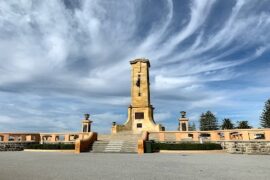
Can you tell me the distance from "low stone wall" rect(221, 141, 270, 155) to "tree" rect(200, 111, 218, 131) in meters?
53.3

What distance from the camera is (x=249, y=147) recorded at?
1877cm

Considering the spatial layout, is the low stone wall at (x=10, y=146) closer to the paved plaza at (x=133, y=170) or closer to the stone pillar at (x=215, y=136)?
the paved plaza at (x=133, y=170)

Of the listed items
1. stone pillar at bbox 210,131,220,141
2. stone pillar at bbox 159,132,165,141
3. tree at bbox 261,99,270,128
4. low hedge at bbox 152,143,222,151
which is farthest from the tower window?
tree at bbox 261,99,270,128

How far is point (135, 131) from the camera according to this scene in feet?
104

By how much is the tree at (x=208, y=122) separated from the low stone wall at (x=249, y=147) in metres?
53.3

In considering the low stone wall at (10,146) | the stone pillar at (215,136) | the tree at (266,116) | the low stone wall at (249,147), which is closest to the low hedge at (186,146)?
the low stone wall at (249,147)

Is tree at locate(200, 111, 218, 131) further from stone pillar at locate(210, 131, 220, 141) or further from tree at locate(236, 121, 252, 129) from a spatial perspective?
stone pillar at locate(210, 131, 220, 141)

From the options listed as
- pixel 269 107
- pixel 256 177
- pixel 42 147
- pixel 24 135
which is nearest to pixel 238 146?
pixel 256 177

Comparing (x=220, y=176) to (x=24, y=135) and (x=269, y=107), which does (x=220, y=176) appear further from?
(x=269, y=107)

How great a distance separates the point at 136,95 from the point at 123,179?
84.7 ft

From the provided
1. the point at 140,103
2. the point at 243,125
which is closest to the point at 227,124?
the point at 243,125

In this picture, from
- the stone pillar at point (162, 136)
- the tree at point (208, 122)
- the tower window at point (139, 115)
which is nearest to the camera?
the stone pillar at point (162, 136)

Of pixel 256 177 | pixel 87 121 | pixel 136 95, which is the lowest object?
pixel 256 177

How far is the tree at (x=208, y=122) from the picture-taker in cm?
7100
